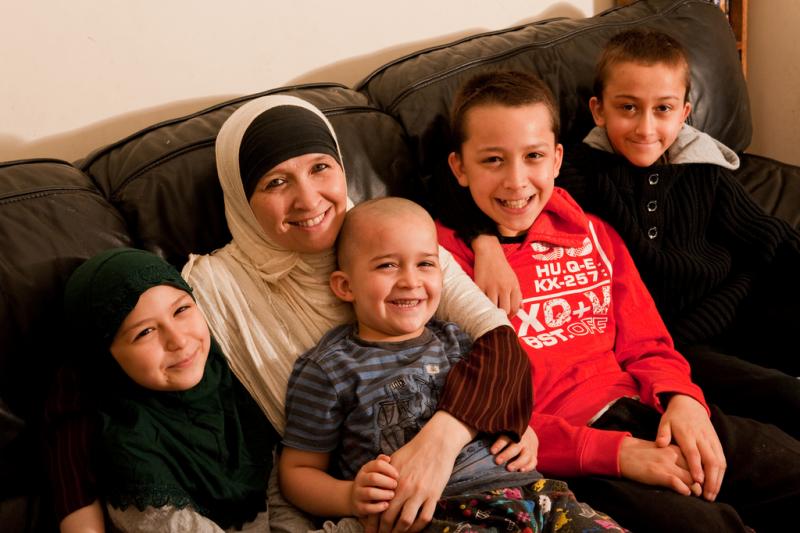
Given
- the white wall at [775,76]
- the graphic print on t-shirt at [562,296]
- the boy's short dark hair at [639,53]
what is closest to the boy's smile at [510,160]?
the graphic print on t-shirt at [562,296]

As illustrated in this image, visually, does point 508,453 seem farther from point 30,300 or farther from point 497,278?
point 30,300

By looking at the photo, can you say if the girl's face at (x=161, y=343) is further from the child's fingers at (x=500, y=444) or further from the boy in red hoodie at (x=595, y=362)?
the boy in red hoodie at (x=595, y=362)

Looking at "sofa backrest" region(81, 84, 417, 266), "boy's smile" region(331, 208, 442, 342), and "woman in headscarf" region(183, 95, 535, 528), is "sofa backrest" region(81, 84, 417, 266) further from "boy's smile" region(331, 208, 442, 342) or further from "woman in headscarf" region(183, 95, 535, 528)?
"boy's smile" region(331, 208, 442, 342)

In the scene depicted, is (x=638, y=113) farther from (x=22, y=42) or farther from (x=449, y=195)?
(x=22, y=42)

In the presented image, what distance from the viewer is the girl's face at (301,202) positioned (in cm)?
146

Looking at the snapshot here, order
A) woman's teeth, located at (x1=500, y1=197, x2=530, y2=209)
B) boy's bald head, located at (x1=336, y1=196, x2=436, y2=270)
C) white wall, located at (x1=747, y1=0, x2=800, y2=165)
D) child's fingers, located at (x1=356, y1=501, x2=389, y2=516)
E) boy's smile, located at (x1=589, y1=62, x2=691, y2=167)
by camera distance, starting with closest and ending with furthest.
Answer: child's fingers, located at (x1=356, y1=501, x2=389, y2=516)
boy's bald head, located at (x1=336, y1=196, x2=436, y2=270)
woman's teeth, located at (x1=500, y1=197, x2=530, y2=209)
boy's smile, located at (x1=589, y1=62, x2=691, y2=167)
white wall, located at (x1=747, y1=0, x2=800, y2=165)

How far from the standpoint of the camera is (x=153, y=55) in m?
1.86

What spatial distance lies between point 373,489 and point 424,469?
A: 0.10 meters

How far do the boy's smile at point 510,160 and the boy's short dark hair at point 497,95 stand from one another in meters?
0.02

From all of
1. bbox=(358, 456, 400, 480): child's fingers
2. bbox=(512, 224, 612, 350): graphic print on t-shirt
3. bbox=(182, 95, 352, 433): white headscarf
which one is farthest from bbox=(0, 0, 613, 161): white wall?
bbox=(358, 456, 400, 480): child's fingers

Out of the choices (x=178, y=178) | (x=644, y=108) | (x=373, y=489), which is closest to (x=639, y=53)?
(x=644, y=108)

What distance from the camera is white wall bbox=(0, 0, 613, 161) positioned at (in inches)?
68.2

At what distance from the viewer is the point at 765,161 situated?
7.76ft

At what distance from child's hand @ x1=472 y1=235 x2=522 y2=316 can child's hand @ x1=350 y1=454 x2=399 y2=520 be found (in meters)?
0.50
